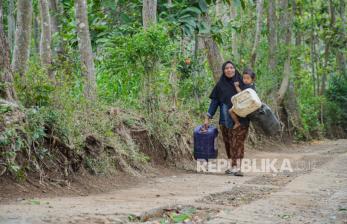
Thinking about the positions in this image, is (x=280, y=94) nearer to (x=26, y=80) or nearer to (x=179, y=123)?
(x=179, y=123)

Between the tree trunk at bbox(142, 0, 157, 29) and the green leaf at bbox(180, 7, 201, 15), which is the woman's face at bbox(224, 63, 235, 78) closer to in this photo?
the tree trunk at bbox(142, 0, 157, 29)

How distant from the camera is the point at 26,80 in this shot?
322 inches

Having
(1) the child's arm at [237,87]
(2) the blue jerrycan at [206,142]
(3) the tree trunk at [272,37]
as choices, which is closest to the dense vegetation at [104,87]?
(2) the blue jerrycan at [206,142]

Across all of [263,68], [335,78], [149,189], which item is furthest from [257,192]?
[335,78]

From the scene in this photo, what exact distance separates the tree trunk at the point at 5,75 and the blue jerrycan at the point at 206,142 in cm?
370

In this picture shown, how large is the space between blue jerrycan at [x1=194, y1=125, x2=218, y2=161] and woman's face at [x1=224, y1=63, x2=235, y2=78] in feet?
3.10

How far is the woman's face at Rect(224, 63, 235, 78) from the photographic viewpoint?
10539 millimetres

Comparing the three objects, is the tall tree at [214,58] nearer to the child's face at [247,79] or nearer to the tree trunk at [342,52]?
the child's face at [247,79]

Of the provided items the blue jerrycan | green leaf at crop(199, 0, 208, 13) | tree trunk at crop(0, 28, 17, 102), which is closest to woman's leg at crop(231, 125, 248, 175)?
the blue jerrycan

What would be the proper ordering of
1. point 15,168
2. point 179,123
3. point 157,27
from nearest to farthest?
point 15,168
point 157,27
point 179,123

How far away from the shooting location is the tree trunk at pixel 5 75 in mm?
7703

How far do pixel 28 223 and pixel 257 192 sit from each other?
12.8 ft

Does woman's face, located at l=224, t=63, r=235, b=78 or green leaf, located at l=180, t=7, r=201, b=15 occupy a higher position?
green leaf, located at l=180, t=7, r=201, b=15

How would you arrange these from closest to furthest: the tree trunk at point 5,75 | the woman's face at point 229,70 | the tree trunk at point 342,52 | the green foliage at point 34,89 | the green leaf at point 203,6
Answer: the tree trunk at point 5,75 → the green foliage at point 34,89 → the woman's face at point 229,70 → the green leaf at point 203,6 → the tree trunk at point 342,52
